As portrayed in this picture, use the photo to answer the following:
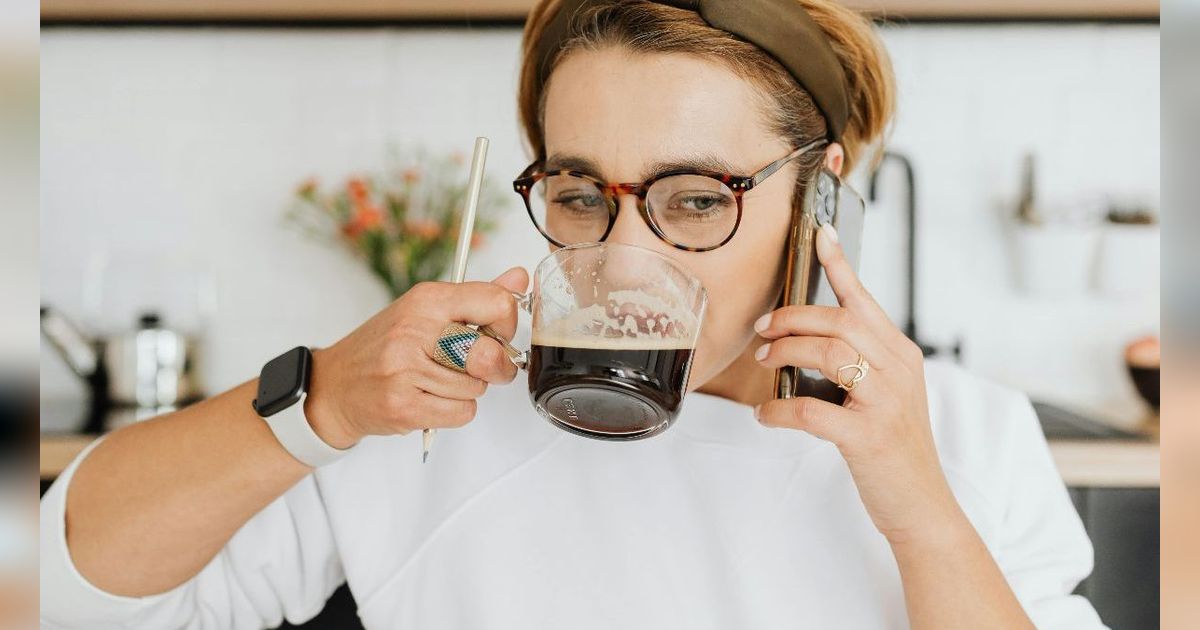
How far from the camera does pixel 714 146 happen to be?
94 cm

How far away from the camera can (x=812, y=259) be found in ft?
3.16

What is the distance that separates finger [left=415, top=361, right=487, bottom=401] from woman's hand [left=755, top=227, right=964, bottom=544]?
274mm

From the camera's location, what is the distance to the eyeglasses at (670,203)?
3.03 ft

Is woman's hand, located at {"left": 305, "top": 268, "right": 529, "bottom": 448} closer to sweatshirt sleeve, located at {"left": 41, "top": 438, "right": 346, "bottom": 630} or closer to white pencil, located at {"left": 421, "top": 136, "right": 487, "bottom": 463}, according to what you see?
white pencil, located at {"left": 421, "top": 136, "right": 487, "bottom": 463}

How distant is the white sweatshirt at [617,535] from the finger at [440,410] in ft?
0.87

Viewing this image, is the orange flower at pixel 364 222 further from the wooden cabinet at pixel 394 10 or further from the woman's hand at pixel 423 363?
the woman's hand at pixel 423 363

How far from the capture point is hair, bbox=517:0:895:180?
0.97 m

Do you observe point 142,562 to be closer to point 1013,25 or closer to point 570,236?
point 570,236

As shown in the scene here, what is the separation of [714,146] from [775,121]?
107 mm

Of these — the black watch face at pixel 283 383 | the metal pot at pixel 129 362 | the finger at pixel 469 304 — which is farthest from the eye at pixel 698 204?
the metal pot at pixel 129 362

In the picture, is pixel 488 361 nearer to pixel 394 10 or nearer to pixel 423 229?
pixel 423 229

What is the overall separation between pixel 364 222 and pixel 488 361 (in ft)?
5.14

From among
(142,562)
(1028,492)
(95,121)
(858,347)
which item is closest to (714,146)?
(858,347)

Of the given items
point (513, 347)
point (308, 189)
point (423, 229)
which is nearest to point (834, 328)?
point (513, 347)
